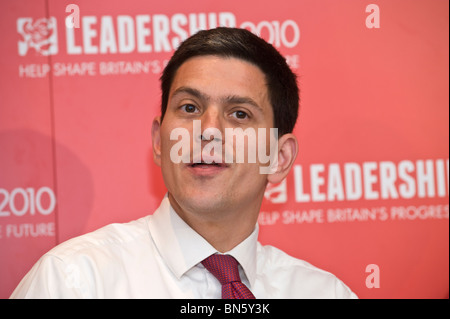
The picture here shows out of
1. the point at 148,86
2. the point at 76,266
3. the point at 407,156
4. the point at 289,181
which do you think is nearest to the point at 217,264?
the point at 76,266

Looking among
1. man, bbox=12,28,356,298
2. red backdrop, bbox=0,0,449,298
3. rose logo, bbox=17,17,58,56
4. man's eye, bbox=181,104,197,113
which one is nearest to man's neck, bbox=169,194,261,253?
man, bbox=12,28,356,298

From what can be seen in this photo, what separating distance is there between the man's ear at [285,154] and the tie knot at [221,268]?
0.94ft

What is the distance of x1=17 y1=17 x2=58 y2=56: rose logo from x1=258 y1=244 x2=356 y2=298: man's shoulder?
3.05ft

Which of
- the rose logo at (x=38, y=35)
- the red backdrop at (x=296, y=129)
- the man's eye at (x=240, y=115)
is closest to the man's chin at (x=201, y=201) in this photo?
the man's eye at (x=240, y=115)

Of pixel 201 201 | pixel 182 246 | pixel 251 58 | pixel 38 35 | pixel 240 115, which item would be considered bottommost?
pixel 182 246

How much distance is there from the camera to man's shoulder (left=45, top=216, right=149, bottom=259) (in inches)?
55.4

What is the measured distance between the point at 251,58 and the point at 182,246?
54cm

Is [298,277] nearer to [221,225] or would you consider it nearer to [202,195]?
[221,225]

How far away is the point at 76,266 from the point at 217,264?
1.18ft

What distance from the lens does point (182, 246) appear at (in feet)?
4.94

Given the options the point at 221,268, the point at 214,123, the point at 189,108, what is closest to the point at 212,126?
the point at 214,123

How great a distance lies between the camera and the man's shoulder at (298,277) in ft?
5.55

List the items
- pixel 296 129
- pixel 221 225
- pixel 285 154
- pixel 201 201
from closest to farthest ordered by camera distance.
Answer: pixel 201 201, pixel 221 225, pixel 285 154, pixel 296 129

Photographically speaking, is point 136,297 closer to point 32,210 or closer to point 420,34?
point 32,210
